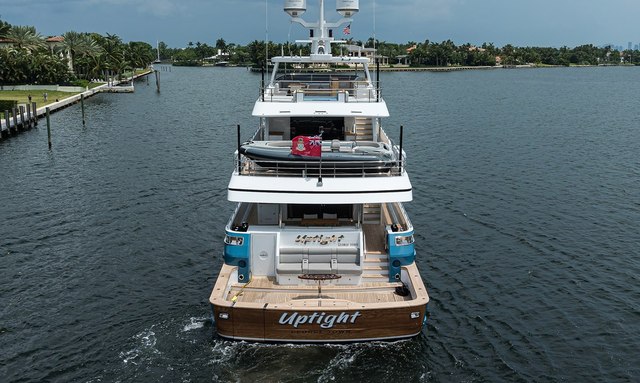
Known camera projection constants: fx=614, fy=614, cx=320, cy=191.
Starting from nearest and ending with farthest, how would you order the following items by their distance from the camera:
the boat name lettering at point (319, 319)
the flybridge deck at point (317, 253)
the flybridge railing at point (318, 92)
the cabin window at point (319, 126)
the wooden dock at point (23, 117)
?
the boat name lettering at point (319, 319) → the flybridge deck at point (317, 253) → the flybridge railing at point (318, 92) → the cabin window at point (319, 126) → the wooden dock at point (23, 117)

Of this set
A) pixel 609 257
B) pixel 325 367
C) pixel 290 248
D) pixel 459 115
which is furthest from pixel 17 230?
pixel 459 115

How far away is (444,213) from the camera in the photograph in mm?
30344

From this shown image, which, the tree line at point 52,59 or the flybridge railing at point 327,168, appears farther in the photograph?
the tree line at point 52,59

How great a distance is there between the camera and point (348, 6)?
2322cm

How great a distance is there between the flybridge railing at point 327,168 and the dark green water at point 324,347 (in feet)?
15.8

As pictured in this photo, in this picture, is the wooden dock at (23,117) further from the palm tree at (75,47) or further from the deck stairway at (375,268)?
the deck stairway at (375,268)

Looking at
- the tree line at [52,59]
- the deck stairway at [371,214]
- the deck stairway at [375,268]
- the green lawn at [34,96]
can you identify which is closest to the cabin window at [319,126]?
the deck stairway at [371,214]

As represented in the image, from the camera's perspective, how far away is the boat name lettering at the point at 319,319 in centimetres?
1584

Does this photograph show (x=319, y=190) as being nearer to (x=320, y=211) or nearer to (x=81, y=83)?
(x=320, y=211)

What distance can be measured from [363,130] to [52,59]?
7393 centimetres

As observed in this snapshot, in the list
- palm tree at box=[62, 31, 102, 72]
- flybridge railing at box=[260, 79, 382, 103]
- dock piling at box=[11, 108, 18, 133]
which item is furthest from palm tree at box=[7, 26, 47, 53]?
flybridge railing at box=[260, 79, 382, 103]

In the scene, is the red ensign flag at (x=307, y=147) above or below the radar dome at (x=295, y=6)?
below

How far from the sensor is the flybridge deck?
16109 mm

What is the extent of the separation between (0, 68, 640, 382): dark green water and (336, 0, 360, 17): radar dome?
9.99 meters
